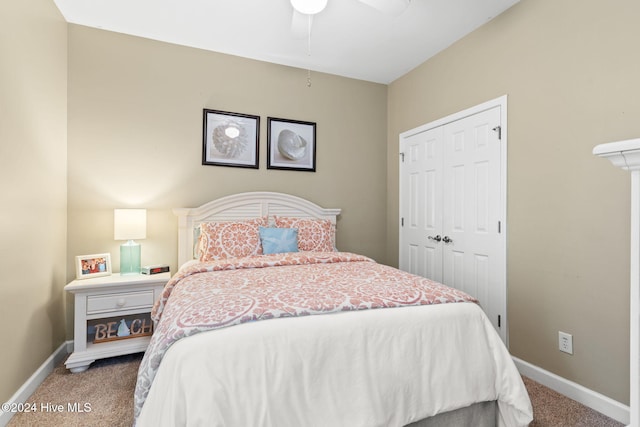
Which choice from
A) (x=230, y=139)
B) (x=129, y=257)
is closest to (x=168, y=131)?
(x=230, y=139)

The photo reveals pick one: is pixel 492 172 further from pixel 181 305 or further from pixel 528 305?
pixel 181 305

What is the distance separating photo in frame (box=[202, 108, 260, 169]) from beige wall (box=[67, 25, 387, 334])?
0.19 feet

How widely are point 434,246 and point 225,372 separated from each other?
2.50 m

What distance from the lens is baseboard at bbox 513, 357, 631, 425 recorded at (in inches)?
70.9

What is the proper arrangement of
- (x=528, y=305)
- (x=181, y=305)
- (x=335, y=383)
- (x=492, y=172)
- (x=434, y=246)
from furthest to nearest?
(x=434, y=246), (x=492, y=172), (x=528, y=305), (x=181, y=305), (x=335, y=383)

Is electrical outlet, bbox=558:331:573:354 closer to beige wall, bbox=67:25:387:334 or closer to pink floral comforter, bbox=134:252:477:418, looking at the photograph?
pink floral comforter, bbox=134:252:477:418

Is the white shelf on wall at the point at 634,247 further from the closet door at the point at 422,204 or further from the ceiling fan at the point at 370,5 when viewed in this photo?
the closet door at the point at 422,204

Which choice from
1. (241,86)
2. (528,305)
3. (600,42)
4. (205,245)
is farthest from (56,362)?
(600,42)

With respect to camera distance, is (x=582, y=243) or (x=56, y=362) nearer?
(x=582, y=243)

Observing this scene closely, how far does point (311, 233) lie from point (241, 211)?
0.70 metres

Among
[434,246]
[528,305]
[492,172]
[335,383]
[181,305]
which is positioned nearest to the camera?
[335,383]

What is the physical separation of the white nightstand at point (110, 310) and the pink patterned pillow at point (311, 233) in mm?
1101

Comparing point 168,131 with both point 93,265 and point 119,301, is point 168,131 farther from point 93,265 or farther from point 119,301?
point 119,301

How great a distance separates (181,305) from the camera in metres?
1.46
